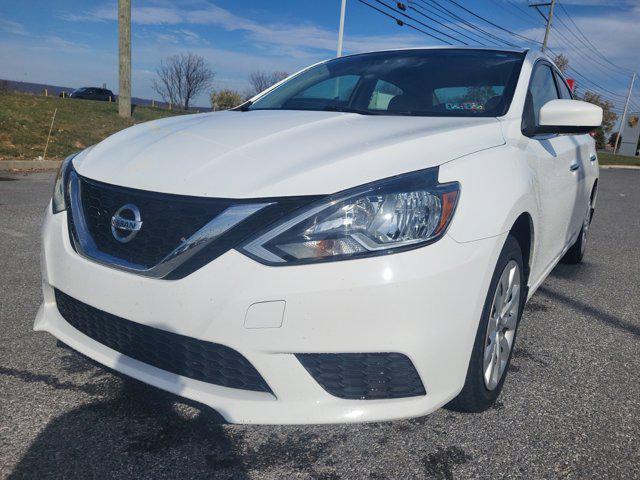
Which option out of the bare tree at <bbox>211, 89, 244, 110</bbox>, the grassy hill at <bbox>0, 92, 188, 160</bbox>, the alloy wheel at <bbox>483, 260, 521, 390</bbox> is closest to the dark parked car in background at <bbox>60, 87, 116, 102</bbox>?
the bare tree at <bbox>211, 89, 244, 110</bbox>

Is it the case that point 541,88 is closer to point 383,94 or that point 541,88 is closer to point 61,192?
point 383,94

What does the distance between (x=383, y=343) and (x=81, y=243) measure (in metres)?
1.13

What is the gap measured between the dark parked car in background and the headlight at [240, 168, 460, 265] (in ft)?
136

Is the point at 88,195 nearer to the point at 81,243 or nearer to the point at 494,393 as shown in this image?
the point at 81,243

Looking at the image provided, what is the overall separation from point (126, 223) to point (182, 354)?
1.57 feet

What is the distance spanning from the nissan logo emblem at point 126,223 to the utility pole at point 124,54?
52.2 feet

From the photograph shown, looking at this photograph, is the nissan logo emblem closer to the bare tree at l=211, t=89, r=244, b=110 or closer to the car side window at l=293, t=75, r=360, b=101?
the car side window at l=293, t=75, r=360, b=101

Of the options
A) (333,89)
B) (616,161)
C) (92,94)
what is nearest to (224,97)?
(92,94)

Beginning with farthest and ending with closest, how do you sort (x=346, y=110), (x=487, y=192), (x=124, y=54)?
(x=124, y=54) < (x=346, y=110) < (x=487, y=192)

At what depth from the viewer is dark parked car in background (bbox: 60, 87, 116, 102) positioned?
38906 mm

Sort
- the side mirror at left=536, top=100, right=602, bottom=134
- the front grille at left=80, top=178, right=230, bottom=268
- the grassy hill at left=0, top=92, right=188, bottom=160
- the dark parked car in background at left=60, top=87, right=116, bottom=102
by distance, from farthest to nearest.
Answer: the dark parked car in background at left=60, top=87, right=116, bottom=102, the grassy hill at left=0, top=92, right=188, bottom=160, the side mirror at left=536, top=100, right=602, bottom=134, the front grille at left=80, top=178, right=230, bottom=268

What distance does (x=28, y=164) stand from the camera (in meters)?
10.3

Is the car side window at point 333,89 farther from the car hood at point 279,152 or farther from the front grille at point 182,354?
the front grille at point 182,354

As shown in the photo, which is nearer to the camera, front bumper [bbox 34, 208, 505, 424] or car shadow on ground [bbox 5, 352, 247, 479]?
front bumper [bbox 34, 208, 505, 424]
